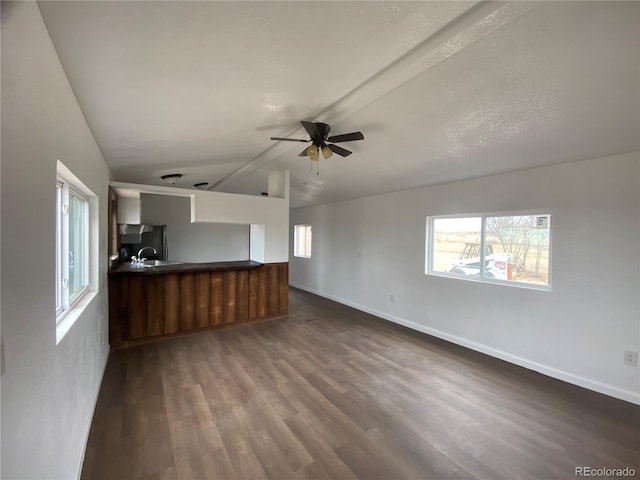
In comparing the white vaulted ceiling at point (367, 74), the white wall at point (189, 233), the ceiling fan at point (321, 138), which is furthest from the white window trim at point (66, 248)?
the white wall at point (189, 233)

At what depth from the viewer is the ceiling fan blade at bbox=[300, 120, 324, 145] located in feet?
7.59

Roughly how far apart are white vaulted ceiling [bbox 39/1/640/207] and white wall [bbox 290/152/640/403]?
326 mm

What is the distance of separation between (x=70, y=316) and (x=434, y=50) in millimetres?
2723

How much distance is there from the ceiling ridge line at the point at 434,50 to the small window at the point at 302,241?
4837 millimetres

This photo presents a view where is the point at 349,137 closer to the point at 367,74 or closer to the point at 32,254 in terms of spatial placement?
the point at 367,74

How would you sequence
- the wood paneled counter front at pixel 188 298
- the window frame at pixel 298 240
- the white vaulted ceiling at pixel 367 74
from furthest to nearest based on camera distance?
the window frame at pixel 298 240, the wood paneled counter front at pixel 188 298, the white vaulted ceiling at pixel 367 74

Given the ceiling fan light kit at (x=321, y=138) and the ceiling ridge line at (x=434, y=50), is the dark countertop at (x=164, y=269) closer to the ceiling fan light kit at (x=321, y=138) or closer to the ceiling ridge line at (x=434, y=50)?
the ceiling fan light kit at (x=321, y=138)

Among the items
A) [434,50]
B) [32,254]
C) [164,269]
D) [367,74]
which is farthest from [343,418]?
[164,269]

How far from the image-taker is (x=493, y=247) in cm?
345

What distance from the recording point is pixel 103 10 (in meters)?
1.10

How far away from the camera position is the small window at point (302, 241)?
7148 mm

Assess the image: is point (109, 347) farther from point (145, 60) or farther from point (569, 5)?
point (569, 5)

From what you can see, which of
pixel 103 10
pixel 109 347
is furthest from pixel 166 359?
pixel 103 10

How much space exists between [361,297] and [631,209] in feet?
12.5
